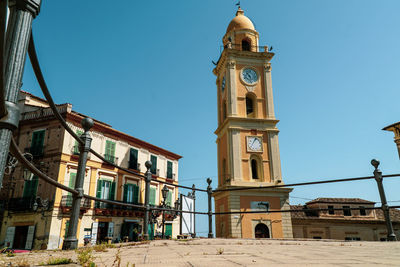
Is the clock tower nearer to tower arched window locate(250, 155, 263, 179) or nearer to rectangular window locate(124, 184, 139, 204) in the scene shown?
tower arched window locate(250, 155, 263, 179)

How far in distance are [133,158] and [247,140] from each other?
12252 millimetres

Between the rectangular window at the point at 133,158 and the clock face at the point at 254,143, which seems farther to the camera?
the rectangular window at the point at 133,158

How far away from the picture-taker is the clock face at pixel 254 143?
21.2 meters

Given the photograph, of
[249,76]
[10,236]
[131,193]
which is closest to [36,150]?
[10,236]

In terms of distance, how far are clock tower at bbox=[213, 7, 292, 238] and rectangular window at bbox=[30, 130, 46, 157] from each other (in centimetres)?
1451

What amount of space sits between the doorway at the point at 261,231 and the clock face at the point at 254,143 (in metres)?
5.56

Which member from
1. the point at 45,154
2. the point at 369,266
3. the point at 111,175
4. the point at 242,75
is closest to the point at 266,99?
the point at 242,75

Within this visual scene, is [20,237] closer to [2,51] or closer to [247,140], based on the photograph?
[247,140]

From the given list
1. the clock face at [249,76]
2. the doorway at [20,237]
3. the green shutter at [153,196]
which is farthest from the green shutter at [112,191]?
the clock face at [249,76]

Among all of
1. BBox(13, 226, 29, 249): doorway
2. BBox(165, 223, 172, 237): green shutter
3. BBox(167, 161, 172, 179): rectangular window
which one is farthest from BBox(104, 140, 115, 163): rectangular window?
BBox(165, 223, 172, 237): green shutter

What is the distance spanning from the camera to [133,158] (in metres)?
27.5

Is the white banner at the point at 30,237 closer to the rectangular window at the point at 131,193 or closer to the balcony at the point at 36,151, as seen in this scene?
the balcony at the point at 36,151

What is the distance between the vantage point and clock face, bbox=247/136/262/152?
2125cm

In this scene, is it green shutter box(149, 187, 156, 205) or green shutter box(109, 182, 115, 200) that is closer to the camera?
green shutter box(109, 182, 115, 200)
